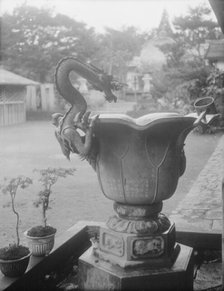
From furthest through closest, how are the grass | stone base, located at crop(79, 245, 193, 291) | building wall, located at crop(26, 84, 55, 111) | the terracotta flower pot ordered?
building wall, located at crop(26, 84, 55, 111)
the grass
the terracotta flower pot
stone base, located at crop(79, 245, 193, 291)

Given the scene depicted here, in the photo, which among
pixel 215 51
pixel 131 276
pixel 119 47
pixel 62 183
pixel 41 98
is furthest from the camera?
pixel 119 47

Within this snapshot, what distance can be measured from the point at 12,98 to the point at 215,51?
11.0m

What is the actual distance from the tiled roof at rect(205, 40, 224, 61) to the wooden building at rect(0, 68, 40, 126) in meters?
9.70

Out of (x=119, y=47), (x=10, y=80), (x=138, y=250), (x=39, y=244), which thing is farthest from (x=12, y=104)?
(x=119, y=47)

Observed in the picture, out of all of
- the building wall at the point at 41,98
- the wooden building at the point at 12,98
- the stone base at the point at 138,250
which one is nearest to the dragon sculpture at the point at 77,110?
the stone base at the point at 138,250

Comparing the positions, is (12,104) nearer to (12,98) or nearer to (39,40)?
(12,98)

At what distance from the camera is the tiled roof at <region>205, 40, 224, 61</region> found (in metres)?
18.7

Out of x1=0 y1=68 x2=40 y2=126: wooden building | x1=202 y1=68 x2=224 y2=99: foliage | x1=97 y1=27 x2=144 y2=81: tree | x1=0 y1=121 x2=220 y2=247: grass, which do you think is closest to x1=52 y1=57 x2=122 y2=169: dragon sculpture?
x1=0 y1=121 x2=220 y2=247: grass

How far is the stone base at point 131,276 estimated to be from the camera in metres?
2.73

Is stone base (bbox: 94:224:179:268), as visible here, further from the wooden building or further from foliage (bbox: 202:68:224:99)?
the wooden building

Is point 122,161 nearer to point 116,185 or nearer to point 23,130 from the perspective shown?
point 116,185

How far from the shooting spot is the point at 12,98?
73.6 ft

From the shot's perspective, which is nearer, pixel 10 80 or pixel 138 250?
pixel 138 250

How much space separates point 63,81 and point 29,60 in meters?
24.3
